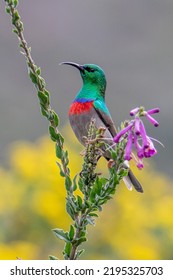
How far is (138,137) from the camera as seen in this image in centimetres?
75

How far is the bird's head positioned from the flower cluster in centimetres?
38

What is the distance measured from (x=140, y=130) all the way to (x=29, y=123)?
7.78m

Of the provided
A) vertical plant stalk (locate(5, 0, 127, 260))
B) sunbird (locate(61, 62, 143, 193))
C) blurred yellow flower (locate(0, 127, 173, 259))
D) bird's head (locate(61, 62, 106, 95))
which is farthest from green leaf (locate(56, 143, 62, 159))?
blurred yellow flower (locate(0, 127, 173, 259))

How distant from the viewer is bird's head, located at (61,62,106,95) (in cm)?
115

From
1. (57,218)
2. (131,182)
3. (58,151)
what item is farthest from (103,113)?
(57,218)

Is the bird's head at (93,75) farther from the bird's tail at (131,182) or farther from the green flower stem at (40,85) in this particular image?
the green flower stem at (40,85)

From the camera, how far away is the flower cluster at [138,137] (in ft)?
2.45

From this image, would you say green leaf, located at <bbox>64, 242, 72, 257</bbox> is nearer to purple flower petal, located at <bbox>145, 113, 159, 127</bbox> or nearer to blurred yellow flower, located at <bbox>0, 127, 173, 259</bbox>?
purple flower petal, located at <bbox>145, 113, 159, 127</bbox>

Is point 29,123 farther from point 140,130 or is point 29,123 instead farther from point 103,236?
point 140,130

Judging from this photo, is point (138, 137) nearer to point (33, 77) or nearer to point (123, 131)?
point (123, 131)

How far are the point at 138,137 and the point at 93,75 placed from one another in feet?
1.54

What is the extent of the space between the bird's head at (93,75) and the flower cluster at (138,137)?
0.38 m

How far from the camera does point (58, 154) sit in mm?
808

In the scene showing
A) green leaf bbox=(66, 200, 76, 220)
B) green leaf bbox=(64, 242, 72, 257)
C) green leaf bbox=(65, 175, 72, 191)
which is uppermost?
green leaf bbox=(65, 175, 72, 191)
